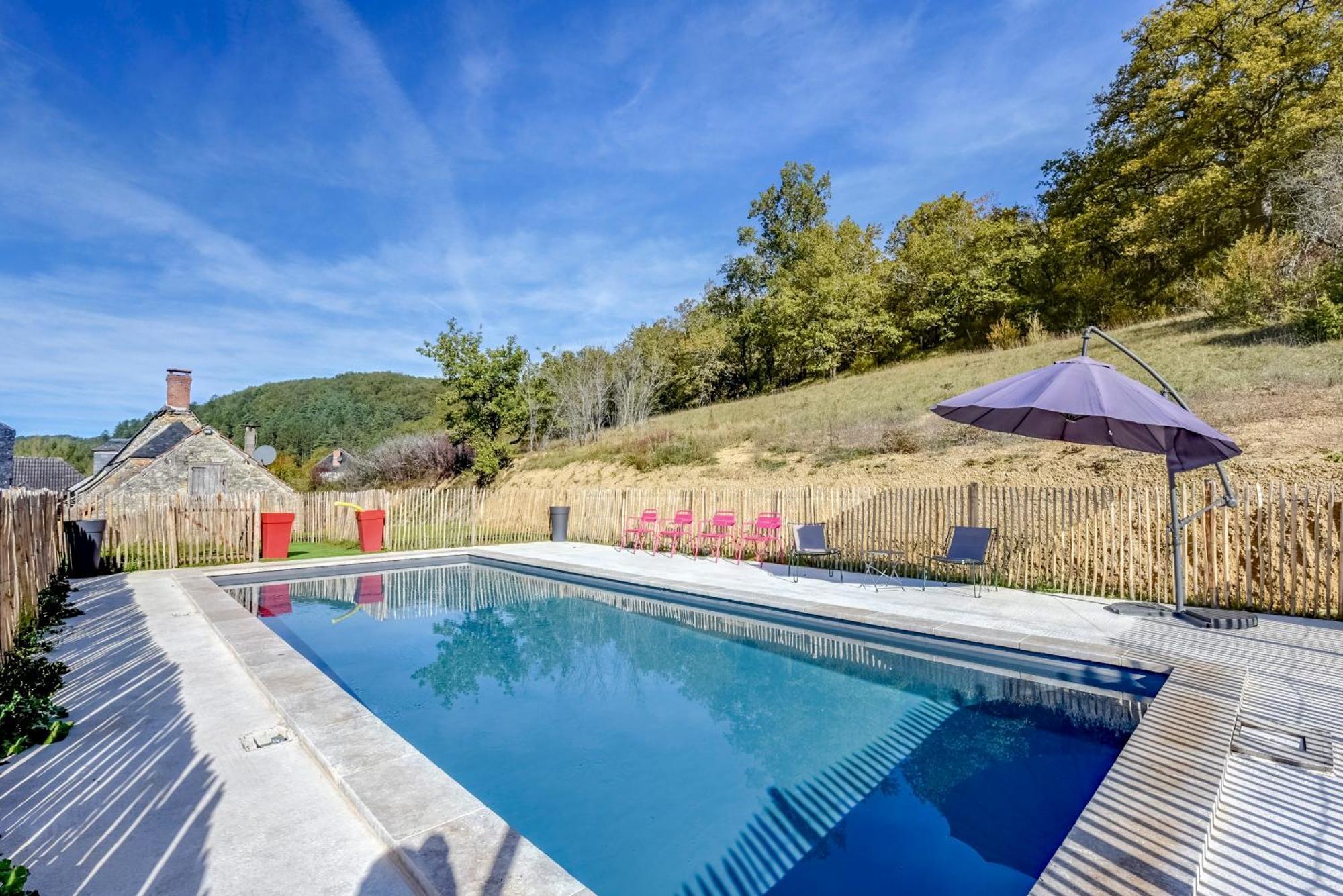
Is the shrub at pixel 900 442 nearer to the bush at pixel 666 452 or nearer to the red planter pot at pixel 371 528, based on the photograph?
the bush at pixel 666 452

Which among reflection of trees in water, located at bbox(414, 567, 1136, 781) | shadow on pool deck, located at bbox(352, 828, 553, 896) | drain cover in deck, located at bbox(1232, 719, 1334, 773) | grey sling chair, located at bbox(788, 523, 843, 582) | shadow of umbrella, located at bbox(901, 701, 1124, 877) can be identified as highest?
grey sling chair, located at bbox(788, 523, 843, 582)

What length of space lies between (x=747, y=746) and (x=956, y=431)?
11470 millimetres

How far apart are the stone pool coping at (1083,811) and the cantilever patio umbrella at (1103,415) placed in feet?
6.16

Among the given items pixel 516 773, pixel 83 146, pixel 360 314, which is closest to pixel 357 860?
pixel 516 773

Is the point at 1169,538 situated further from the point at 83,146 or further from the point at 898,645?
the point at 83,146

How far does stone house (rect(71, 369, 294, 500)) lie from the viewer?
860 inches

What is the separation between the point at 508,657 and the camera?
629 cm

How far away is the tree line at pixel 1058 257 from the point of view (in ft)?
54.0

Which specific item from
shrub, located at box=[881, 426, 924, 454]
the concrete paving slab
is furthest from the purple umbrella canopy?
shrub, located at box=[881, 426, 924, 454]

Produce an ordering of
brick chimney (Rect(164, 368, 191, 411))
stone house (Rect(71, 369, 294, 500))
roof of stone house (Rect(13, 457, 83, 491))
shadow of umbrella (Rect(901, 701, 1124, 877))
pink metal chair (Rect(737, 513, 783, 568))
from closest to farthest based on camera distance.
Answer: shadow of umbrella (Rect(901, 701, 1124, 877))
pink metal chair (Rect(737, 513, 783, 568))
stone house (Rect(71, 369, 294, 500))
brick chimney (Rect(164, 368, 191, 411))
roof of stone house (Rect(13, 457, 83, 491))

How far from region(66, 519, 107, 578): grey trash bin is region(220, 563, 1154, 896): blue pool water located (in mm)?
5270

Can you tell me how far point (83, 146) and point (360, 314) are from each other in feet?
46.8

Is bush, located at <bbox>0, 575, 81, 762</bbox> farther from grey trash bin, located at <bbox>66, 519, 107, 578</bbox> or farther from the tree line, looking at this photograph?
the tree line

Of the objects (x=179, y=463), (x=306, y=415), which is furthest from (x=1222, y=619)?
(x=306, y=415)
